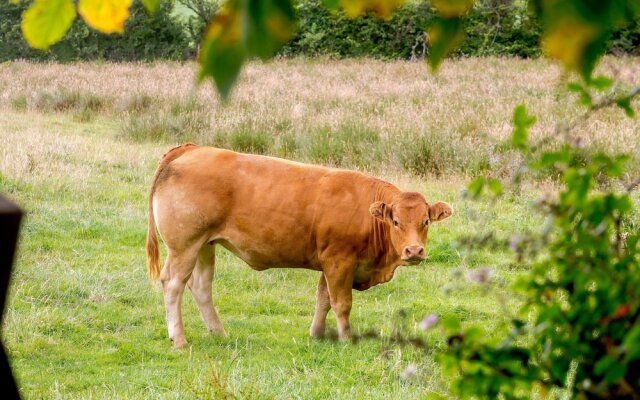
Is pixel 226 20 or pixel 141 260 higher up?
pixel 226 20

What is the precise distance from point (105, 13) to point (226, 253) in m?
8.04

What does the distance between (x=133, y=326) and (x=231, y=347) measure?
2.93 feet

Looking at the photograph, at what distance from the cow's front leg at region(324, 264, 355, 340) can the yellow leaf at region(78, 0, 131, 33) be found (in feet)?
18.6

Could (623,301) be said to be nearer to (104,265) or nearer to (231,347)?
(231,347)

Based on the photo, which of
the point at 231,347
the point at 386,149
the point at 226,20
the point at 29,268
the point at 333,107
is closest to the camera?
the point at 226,20

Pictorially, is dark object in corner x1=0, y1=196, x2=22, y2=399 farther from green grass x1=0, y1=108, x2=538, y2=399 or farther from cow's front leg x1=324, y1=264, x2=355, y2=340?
cow's front leg x1=324, y1=264, x2=355, y2=340

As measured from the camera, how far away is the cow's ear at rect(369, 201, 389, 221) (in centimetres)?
694

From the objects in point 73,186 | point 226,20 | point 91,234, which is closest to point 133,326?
point 91,234

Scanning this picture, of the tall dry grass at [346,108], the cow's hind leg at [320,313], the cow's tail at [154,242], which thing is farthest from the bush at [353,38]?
the cow's hind leg at [320,313]

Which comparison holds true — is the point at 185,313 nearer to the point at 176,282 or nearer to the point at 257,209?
the point at 176,282

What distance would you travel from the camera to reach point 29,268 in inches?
336

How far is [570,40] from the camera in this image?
3.62 ft

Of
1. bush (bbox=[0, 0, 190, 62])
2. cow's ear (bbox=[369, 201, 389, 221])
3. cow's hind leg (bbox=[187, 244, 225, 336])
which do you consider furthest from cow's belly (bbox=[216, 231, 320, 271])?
bush (bbox=[0, 0, 190, 62])

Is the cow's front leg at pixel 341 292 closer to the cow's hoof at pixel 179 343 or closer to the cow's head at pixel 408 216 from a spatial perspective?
the cow's head at pixel 408 216
